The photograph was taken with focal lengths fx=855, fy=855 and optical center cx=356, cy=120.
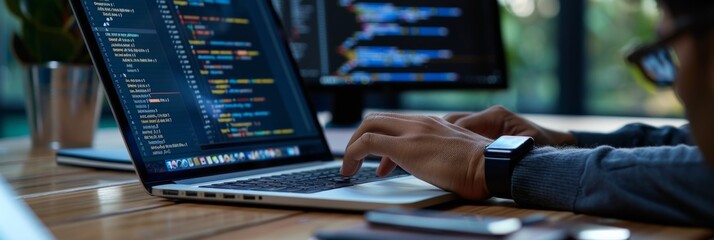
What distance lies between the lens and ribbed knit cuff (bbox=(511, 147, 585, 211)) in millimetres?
925

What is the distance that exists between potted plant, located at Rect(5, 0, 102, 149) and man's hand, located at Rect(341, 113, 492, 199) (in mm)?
792

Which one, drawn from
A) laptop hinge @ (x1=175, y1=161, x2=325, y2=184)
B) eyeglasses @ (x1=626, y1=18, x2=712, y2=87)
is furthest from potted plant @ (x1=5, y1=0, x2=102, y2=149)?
eyeglasses @ (x1=626, y1=18, x2=712, y2=87)

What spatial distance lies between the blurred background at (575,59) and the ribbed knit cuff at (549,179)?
279cm

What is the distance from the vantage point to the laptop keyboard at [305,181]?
999 mm

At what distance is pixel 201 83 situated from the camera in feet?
3.92

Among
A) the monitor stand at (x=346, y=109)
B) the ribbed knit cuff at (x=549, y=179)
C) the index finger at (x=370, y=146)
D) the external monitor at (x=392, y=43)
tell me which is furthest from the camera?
the monitor stand at (x=346, y=109)

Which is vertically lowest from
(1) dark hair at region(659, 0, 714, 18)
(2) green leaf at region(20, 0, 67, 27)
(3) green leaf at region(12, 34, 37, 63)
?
(1) dark hair at region(659, 0, 714, 18)

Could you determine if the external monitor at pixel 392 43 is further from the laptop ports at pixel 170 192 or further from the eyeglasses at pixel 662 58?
the eyeglasses at pixel 662 58

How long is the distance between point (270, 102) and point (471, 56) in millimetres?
904

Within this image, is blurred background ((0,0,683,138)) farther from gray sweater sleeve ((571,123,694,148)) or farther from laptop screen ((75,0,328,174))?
laptop screen ((75,0,328,174))

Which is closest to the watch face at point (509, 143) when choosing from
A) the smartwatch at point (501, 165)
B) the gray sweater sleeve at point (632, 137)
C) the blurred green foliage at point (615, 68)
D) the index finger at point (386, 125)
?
the smartwatch at point (501, 165)

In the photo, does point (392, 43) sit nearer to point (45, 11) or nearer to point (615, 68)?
point (45, 11)

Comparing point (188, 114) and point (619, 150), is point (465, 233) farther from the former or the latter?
point (188, 114)

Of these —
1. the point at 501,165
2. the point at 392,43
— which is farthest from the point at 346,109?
the point at 501,165
